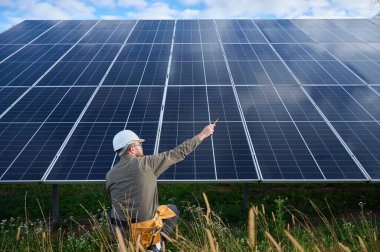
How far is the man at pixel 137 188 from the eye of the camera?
4.17m

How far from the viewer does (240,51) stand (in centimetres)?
1354

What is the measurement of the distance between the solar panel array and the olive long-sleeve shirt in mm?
3017

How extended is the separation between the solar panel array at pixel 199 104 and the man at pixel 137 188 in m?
3.00

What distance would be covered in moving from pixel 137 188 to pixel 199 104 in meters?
5.75

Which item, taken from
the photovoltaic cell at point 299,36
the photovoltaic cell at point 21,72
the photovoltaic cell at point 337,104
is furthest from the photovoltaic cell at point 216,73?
the photovoltaic cell at point 21,72

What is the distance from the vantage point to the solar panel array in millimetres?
7699

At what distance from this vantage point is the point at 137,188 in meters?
4.16

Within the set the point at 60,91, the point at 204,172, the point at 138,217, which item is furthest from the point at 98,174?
the point at 60,91

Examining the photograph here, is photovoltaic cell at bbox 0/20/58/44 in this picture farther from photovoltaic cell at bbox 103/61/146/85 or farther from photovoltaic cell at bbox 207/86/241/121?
photovoltaic cell at bbox 207/86/241/121

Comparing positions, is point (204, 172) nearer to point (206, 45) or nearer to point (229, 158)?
point (229, 158)

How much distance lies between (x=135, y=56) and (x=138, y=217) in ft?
31.9

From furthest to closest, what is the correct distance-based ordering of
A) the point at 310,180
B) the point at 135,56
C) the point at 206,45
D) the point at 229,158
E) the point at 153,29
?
1. the point at 153,29
2. the point at 206,45
3. the point at 135,56
4. the point at 229,158
5. the point at 310,180

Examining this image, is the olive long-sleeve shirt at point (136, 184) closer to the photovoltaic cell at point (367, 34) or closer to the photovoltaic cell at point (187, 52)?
the photovoltaic cell at point (187, 52)

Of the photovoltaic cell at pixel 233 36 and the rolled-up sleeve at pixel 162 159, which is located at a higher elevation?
the rolled-up sleeve at pixel 162 159
